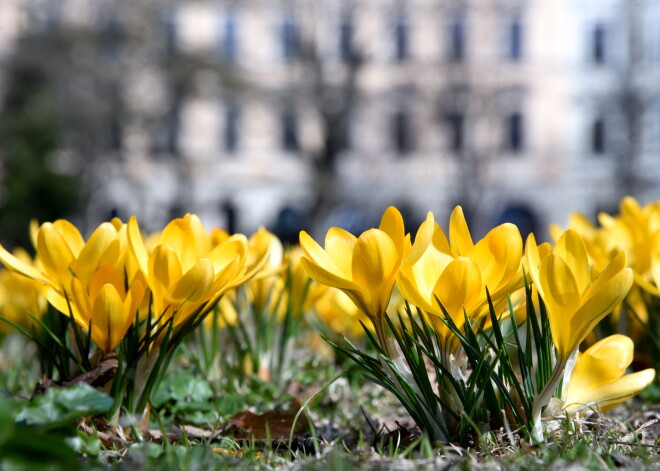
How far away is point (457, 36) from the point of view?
27000mm

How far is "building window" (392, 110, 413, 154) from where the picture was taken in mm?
27094

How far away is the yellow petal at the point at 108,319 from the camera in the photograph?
1259 millimetres

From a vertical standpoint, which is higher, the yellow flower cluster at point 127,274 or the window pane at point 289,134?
the yellow flower cluster at point 127,274

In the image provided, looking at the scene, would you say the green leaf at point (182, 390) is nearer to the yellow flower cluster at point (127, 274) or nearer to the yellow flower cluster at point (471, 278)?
the yellow flower cluster at point (127, 274)

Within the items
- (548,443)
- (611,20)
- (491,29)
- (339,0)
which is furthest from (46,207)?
(611,20)

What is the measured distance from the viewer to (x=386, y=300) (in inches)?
46.0

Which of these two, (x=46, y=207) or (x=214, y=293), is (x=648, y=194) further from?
(x=214, y=293)

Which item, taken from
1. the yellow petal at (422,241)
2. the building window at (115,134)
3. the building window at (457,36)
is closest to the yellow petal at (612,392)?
the yellow petal at (422,241)

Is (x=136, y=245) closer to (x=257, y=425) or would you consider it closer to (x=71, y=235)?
(x=71, y=235)

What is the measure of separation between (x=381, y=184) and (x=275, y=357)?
2393 cm

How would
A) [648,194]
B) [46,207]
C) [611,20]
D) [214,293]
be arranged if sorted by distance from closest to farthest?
1. [214,293]
2. [46,207]
3. [648,194]
4. [611,20]

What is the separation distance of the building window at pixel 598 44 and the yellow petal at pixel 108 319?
2763 cm

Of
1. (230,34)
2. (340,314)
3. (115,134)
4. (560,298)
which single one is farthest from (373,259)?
(230,34)

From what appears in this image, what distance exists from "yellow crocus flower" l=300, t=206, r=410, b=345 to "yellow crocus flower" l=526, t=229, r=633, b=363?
7.5 inches
